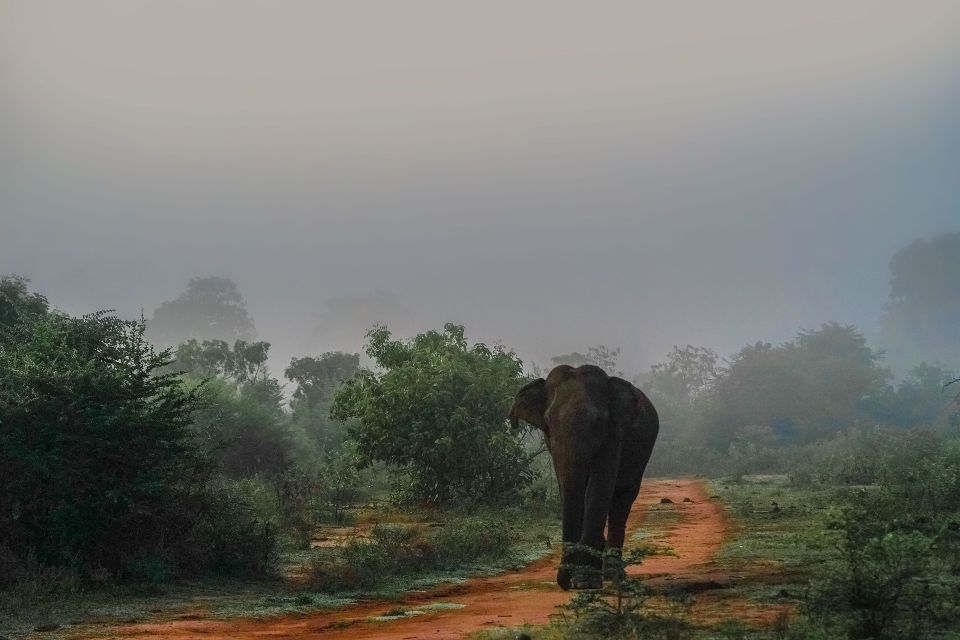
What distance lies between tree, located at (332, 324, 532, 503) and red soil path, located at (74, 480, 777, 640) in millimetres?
10296

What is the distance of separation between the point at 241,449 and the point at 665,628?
103 feet

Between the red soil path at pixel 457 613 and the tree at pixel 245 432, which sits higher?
the tree at pixel 245 432

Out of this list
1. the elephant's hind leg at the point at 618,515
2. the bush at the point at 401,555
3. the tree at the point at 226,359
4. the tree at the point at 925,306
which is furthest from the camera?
the tree at the point at 925,306

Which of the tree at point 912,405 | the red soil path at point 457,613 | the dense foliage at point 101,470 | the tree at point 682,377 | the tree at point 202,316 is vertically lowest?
the red soil path at point 457,613

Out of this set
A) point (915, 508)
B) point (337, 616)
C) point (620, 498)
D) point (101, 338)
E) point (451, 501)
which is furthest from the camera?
point (451, 501)

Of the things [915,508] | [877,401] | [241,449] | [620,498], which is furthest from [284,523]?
[877,401]

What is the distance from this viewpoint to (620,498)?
14133 mm

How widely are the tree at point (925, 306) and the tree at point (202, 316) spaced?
375 feet

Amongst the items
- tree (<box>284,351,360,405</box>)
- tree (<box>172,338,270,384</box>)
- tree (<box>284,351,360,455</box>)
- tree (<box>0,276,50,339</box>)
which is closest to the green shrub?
tree (<box>0,276,50,339</box>)

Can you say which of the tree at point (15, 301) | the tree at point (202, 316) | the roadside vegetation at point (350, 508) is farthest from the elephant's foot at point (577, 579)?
the tree at point (202, 316)

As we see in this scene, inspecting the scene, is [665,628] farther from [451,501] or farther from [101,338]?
[451,501]

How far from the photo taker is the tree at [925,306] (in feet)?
459

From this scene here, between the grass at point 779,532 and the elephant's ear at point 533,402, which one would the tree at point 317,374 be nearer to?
the grass at point 779,532

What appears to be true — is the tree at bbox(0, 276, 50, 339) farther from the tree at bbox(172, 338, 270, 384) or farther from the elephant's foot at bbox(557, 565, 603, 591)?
the tree at bbox(172, 338, 270, 384)
